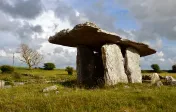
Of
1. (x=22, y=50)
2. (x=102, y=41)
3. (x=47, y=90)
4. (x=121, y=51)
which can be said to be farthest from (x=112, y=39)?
(x=22, y=50)

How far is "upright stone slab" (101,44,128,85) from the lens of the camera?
23.8 metres

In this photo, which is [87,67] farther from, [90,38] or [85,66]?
[90,38]

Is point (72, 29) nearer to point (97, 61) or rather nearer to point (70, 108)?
point (97, 61)

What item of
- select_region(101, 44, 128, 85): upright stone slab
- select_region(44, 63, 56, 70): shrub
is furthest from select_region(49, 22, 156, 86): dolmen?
select_region(44, 63, 56, 70): shrub

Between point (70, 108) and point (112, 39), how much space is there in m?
11.3

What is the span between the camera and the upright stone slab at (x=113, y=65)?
23.8 m

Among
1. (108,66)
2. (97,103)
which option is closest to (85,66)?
(108,66)

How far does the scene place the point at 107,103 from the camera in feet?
49.0

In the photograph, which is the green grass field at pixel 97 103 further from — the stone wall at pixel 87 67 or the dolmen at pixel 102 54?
the stone wall at pixel 87 67

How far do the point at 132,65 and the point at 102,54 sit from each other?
380 centimetres

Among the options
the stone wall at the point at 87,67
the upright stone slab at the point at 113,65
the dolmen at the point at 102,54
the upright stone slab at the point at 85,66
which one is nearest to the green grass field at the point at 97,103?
the upright stone slab at the point at 113,65

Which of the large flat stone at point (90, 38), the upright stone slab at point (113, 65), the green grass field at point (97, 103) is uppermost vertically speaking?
the large flat stone at point (90, 38)

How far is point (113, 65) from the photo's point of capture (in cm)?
2455

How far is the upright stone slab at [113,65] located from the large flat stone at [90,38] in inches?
30.4
